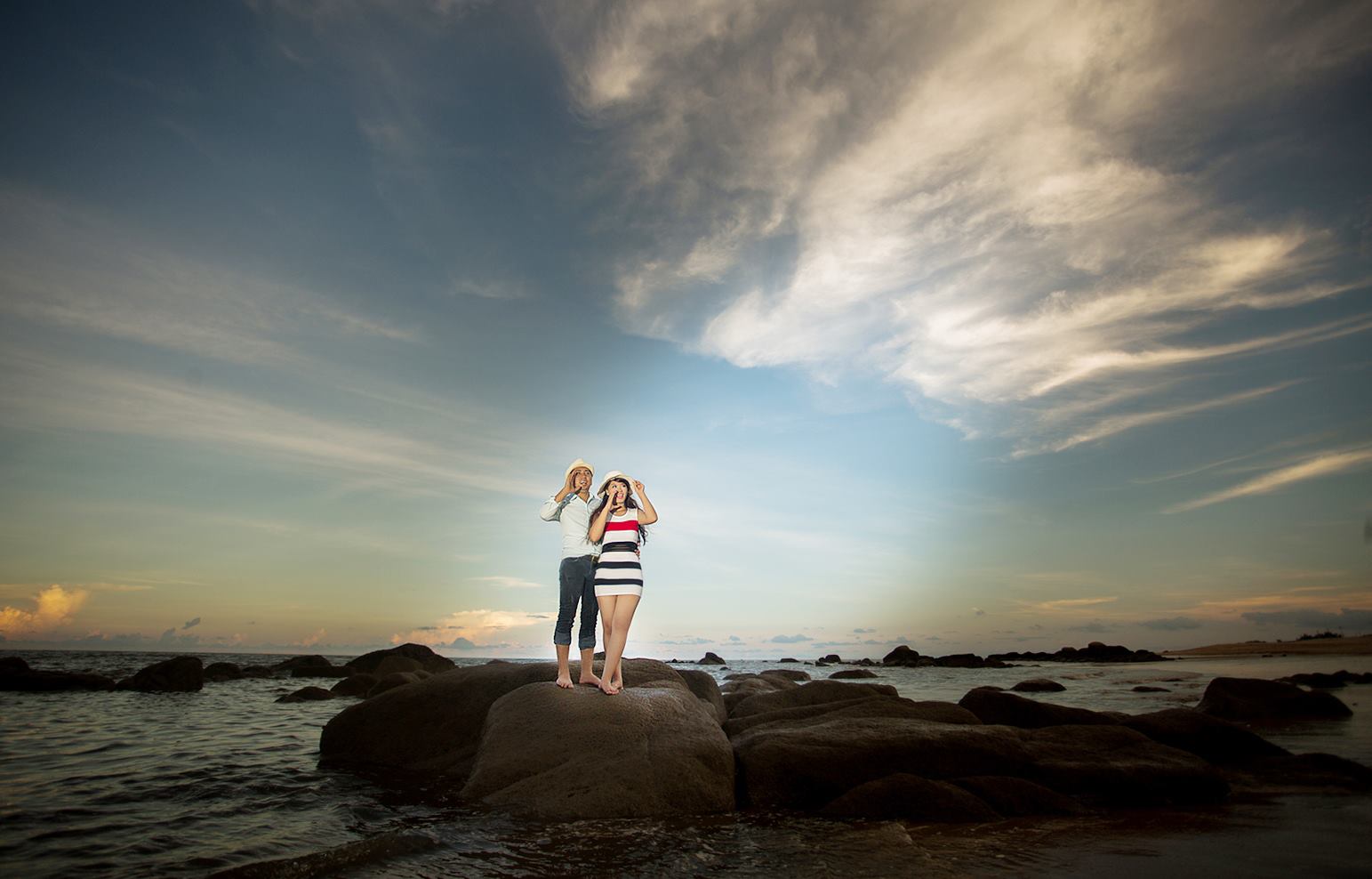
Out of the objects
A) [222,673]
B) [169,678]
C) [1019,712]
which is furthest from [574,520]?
[222,673]

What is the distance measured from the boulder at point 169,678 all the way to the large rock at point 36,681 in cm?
95

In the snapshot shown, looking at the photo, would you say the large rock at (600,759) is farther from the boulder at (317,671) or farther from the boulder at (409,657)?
the boulder at (317,671)

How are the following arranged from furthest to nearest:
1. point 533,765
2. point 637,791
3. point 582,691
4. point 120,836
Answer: point 582,691 → point 533,765 → point 637,791 → point 120,836

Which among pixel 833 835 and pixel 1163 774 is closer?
pixel 833 835

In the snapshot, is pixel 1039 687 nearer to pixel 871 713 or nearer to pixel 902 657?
pixel 871 713

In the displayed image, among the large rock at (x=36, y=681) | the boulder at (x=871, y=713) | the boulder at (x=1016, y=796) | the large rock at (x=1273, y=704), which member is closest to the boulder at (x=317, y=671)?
the large rock at (x=36, y=681)

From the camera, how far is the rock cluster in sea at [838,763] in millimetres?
7195

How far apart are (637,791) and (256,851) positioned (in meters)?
3.46

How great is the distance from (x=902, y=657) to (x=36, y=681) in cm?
6436

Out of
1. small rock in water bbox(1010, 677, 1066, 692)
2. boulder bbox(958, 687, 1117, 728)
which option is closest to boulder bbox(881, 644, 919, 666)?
small rock in water bbox(1010, 677, 1066, 692)

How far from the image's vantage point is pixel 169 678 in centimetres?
2578

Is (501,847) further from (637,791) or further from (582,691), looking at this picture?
(582,691)

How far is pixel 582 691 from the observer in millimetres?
8883

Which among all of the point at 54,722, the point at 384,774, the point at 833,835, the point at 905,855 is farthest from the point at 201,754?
the point at 905,855
